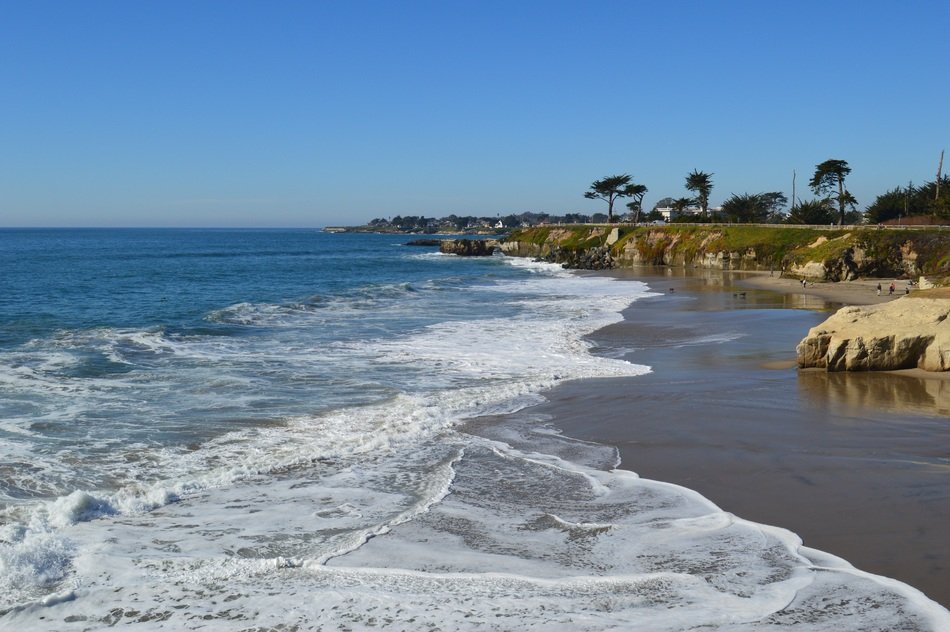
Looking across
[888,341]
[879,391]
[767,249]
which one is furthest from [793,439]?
[767,249]

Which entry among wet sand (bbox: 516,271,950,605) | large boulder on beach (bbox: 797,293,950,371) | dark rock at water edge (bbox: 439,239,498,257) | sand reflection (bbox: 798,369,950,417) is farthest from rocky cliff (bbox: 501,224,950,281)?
wet sand (bbox: 516,271,950,605)

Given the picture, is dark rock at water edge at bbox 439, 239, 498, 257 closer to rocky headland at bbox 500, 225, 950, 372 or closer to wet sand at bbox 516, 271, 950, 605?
rocky headland at bbox 500, 225, 950, 372

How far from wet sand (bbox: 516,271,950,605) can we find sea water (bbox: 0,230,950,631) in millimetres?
560

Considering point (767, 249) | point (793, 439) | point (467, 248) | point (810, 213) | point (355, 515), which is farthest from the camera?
point (467, 248)

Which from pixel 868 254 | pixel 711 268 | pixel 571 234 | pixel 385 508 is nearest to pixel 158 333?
pixel 385 508

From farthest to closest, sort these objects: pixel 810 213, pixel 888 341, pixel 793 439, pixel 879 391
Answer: pixel 810 213, pixel 888 341, pixel 879 391, pixel 793 439

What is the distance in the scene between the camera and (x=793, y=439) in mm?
12297

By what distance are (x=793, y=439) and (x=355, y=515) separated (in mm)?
7170

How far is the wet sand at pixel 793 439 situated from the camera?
27.5 ft

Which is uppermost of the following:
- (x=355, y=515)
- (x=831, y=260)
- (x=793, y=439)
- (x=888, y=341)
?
(x=831, y=260)

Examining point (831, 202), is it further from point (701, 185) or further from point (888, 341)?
point (888, 341)

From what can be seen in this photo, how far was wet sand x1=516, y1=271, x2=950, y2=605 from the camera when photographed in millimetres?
8367

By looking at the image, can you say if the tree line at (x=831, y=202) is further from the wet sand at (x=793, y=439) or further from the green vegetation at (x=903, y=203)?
the wet sand at (x=793, y=439)

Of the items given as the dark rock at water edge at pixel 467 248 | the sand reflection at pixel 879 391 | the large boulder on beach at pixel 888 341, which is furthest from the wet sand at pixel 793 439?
the dark rock at water edge at pixel 467 248
